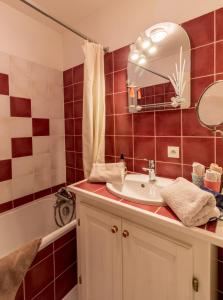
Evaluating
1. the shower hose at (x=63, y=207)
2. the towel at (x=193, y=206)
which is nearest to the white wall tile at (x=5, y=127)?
the shower hose at (x=63, y=207)

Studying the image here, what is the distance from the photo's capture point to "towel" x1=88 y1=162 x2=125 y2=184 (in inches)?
51.1

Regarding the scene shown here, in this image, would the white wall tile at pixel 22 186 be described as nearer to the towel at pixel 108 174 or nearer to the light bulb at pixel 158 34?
the towel at pixel 108 174

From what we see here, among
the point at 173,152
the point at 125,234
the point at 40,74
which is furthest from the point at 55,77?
the point at 125,234

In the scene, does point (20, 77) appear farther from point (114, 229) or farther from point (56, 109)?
point (114, 229)

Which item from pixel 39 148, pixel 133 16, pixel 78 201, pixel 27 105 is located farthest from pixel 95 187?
pixel 133 16

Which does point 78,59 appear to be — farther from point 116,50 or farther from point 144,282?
point 144,282

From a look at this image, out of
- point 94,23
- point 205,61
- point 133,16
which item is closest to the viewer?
point 205,61

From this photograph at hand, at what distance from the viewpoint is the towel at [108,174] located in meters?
1.30

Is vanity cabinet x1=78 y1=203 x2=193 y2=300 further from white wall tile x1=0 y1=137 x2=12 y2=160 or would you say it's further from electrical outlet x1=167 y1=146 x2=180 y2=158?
white wall tile x1=0 y1=137 x2=12 y2=160

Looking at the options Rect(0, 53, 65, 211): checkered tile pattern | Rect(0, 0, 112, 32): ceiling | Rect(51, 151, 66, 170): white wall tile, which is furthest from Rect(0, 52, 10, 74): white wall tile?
Rect(51, 151, 66, 170): white wall tile

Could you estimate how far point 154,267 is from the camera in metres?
0.90

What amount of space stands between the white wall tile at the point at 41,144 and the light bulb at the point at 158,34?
1341mm

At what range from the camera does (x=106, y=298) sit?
1.13m

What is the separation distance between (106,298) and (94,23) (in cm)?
213
